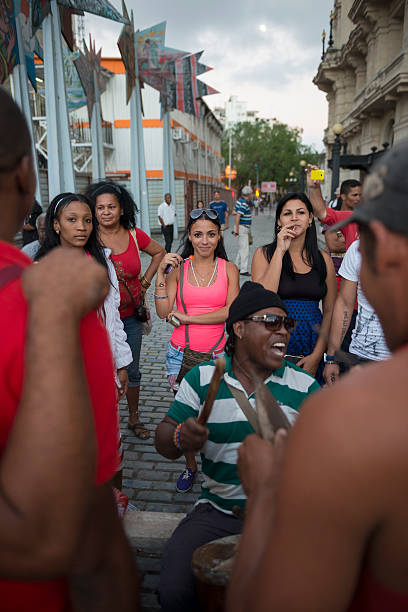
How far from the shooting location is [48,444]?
2.55 feet

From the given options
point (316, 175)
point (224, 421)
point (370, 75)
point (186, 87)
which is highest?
point (370, 75)

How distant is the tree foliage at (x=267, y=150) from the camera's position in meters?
67.7

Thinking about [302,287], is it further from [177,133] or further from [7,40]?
[177,133]

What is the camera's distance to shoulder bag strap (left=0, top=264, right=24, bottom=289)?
0.85 m

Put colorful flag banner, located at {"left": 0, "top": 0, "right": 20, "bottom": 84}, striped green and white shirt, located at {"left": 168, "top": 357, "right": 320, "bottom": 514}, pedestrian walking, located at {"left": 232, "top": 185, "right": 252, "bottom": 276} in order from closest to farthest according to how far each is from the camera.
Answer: striped green and white shirt, located at {"left": 168, "top": 357, "right": 320, "bottom": 514} → colorful flag banner, located at {"left": 0, "top": 0, "right": 20, "bottom": 84} → pedestrian walking, located at {"left": 232, "top": 185, "right": 252, "bottom": 276}

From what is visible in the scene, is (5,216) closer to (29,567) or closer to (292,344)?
(29,567)

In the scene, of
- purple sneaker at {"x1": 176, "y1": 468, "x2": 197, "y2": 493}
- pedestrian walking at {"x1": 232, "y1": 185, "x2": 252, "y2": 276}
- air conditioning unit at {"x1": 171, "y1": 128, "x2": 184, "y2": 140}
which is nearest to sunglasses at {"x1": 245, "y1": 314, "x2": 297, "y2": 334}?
purple sneaker at {"x1": 176, "y1": 468, "x2": 197, "y2": 493}

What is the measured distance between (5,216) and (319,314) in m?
3.09

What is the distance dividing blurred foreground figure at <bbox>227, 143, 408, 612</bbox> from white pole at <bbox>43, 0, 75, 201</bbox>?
35.4ft

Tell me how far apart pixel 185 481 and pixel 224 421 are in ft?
5.35

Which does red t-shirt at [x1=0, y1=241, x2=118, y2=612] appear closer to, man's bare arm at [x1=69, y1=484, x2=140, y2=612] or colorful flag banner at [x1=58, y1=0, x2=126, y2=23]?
man's bare arm at [x1=69, y1=484, x2=140, y2=612]

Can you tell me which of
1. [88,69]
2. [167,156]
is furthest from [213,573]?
[167,156]

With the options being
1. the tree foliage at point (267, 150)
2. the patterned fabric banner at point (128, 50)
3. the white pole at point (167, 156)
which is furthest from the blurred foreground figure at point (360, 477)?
the tree foliage at point (267, 150)

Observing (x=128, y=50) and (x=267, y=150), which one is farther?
(x=267, y=150)
